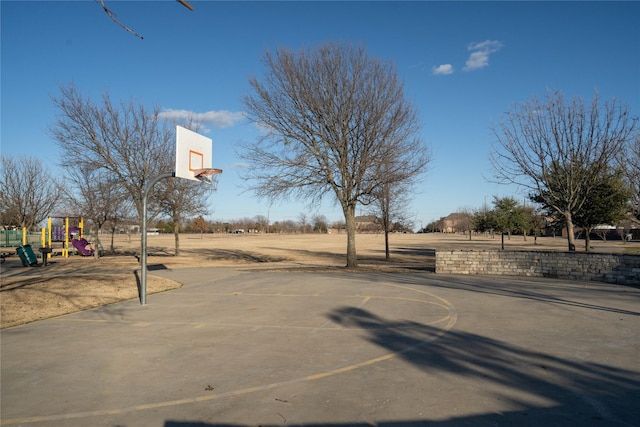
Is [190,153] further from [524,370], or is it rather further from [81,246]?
[81,246]

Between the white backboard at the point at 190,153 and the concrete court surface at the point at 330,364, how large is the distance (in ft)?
12.1

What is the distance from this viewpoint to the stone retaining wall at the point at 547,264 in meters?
15.4

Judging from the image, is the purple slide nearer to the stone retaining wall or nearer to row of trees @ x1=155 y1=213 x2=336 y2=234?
the stone retaining wall

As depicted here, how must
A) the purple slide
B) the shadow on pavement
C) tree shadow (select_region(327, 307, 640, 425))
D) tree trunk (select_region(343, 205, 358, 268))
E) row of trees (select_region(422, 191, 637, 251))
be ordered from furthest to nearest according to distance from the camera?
the purple slide → row of trees (select_region(422, 191, 637, 251)) → tree trunk (select_region(343, 205, 358, 268)) → tree shadow (select_region(327, 307, 640, 425)) → the shadow on pavement

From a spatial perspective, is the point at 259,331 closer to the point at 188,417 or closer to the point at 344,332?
the point at 344,332

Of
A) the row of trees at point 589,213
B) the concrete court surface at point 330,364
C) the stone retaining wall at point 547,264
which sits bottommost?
the concrete court surface at point 330,364

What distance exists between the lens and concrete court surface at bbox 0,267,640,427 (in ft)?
14.4

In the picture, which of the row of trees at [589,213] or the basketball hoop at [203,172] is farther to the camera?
the row of trees at [589,213]

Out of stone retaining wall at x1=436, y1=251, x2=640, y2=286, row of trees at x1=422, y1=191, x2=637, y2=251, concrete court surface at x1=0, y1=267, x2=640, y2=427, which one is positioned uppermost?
row of trees at x1=422, y1=191, x2=637, y2=251

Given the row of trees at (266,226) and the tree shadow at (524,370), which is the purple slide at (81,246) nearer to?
the tree shadow at (524,370)

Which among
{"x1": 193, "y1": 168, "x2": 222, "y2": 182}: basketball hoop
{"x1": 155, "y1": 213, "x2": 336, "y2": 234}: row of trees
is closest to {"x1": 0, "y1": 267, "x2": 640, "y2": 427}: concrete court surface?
{"x1": 193, "y1": 168, "x2": 222, "y2": 182}: basketball hoop

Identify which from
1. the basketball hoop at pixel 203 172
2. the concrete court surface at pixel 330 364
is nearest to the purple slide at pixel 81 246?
the concrete court surface at pixel 330 364

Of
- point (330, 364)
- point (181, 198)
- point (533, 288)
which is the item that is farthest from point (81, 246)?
point (330, 364)

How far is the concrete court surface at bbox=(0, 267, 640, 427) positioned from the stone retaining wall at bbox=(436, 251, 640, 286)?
15.9 ft
